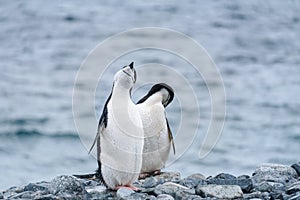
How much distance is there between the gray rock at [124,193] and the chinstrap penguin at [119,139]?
0.22 metres

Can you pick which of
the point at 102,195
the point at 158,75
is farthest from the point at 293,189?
the point at 158,75

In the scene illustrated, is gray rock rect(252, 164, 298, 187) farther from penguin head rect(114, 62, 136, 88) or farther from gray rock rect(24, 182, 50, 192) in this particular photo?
gray rock rect(24, 182, 50, 192)

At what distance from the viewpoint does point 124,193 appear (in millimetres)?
5191

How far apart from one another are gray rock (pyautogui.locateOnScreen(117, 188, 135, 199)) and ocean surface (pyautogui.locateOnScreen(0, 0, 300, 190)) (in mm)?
1629

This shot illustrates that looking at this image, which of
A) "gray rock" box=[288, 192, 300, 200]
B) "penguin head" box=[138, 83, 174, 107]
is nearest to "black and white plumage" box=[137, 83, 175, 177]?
"penguin head" box=[138, 83, 174, 107]

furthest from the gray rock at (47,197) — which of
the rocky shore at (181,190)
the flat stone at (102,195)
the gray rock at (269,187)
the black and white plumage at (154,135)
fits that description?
the black and white plumage at (154,135)

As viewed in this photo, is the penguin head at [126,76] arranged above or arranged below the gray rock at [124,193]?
above

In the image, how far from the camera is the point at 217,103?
49.3ft

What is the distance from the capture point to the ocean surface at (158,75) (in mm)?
12984

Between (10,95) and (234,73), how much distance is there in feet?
14.9

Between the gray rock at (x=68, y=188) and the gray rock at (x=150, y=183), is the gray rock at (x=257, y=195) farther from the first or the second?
the gray rock at (x=68, y=188)

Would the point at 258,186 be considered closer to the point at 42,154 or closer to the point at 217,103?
the point at 42,154

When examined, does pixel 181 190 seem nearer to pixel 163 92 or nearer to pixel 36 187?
pixel 36 187

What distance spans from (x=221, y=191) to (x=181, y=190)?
24cm
